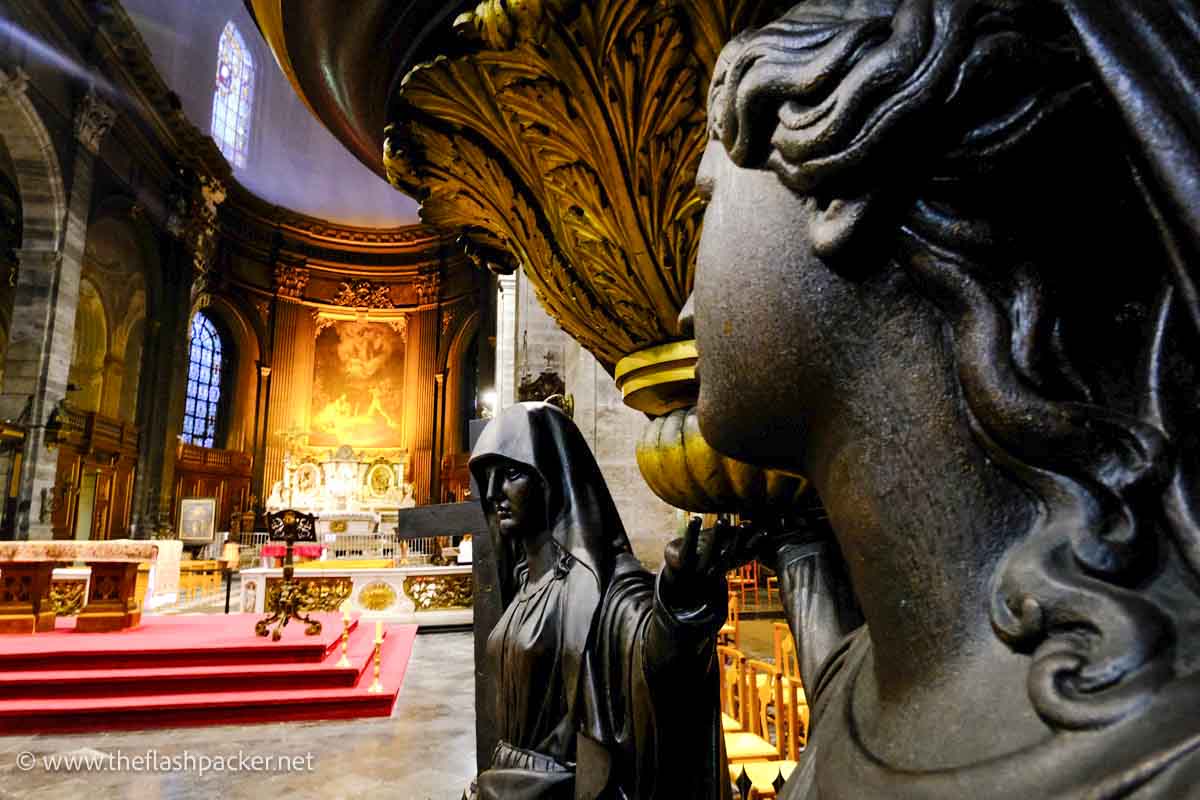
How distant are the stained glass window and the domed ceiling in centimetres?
509

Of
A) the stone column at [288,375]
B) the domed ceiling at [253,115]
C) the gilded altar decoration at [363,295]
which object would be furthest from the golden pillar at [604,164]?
the gilded altar decoration at [363,295]

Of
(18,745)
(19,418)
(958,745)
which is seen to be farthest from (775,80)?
(19,418)

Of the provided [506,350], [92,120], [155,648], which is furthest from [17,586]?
[92,120]

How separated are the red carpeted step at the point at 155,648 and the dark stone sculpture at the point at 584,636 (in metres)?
4.70

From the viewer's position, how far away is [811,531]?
2.99ft

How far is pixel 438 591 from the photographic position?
902cm

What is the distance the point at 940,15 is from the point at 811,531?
2.08ft

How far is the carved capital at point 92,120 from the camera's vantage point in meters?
11.5

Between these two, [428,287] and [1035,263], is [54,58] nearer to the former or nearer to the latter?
[428,287]

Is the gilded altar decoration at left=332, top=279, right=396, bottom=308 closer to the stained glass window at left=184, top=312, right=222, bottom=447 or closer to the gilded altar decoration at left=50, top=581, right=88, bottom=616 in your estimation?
the stained glass window at left=184, top=312, right=222, bottom=447

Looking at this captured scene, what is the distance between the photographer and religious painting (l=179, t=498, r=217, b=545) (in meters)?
14.0

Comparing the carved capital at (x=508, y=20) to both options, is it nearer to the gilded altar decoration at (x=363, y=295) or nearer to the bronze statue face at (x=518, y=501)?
the bronze statue face at (x=518, y=501)

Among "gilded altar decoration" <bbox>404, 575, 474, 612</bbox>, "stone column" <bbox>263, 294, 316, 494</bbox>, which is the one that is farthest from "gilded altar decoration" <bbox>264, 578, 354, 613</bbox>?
"stone column" <bbox>263, 294, 316, 494</bbox>

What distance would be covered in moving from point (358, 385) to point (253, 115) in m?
8.86
